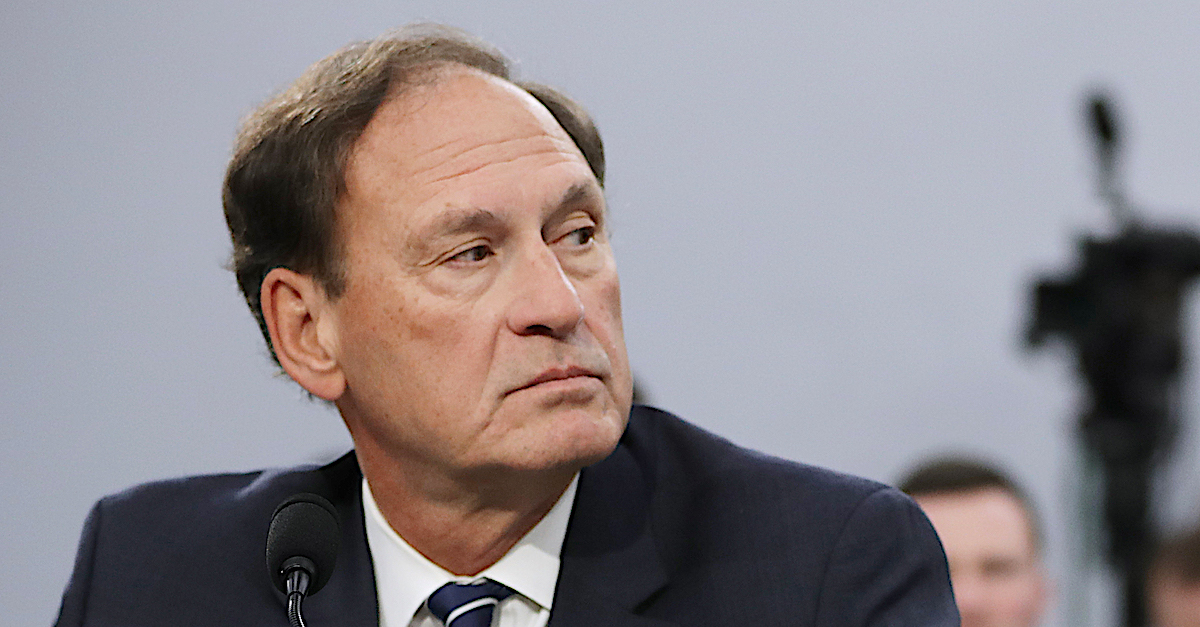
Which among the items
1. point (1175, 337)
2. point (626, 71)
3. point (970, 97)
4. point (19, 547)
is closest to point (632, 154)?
point (626, 71)

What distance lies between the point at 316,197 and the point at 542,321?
15.0 inches

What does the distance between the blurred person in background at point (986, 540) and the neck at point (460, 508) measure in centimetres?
136

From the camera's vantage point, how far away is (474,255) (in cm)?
156

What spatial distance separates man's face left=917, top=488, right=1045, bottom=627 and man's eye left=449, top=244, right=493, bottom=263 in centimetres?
157

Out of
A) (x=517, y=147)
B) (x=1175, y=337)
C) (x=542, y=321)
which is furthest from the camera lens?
(x=1175, y=337)

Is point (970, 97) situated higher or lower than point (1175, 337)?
higher

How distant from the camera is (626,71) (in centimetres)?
427

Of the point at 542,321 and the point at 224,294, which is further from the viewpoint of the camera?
the point at 224,294

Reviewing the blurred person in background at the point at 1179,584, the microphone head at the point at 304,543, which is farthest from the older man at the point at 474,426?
the blurred person in background at the point at 1179,584

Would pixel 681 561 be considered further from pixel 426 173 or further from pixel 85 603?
pixel 85 603

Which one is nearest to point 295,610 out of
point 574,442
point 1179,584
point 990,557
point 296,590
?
point 296,590

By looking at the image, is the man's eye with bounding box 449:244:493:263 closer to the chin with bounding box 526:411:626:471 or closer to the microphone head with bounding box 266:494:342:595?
the chin with bounding box 526:411:626:471

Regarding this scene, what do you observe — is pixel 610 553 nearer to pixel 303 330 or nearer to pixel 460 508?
pixel 460 508

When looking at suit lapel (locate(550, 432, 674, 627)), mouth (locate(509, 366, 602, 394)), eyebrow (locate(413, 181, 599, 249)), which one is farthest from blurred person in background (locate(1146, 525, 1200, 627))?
eyebrow (locate(413, 181, 599, 249))
